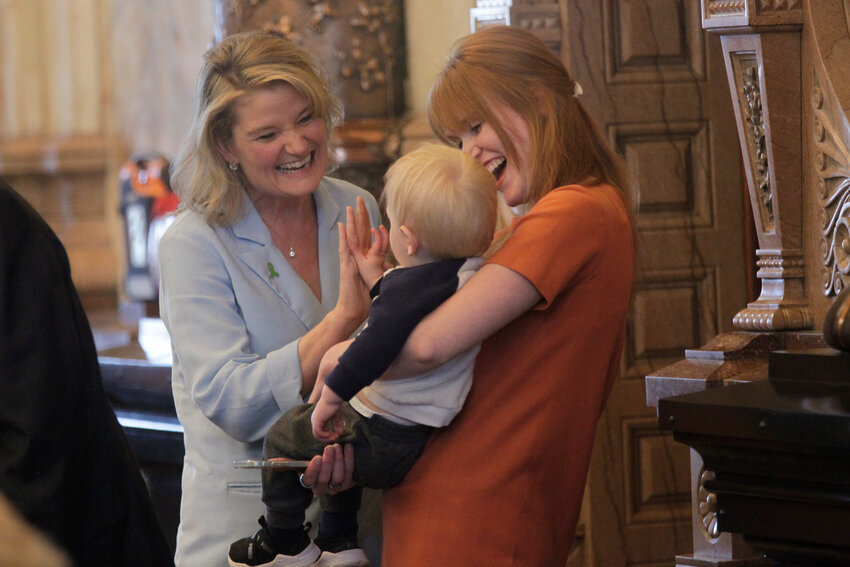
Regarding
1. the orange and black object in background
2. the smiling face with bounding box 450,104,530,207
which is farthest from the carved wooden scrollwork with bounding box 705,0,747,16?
the orange and black object in background

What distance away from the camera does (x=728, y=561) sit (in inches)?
114

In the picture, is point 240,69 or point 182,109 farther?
point 182,109

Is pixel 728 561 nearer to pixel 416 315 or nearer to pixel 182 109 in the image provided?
pixel 416 315

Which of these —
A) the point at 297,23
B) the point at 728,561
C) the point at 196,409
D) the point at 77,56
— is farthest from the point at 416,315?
the point at 77,56

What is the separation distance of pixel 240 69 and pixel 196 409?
0.72 m

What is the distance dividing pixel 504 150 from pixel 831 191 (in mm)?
1171

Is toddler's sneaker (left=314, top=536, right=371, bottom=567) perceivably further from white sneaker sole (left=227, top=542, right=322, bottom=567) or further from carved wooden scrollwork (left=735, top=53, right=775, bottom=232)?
carved wooden scrollwork (left=735, top=53, right=775, bottom=232)

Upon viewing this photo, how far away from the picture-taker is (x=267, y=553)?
224 centimetres

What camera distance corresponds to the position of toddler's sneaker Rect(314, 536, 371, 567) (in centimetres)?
223

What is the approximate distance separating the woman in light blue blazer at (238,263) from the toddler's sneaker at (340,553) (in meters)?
A: 0.22

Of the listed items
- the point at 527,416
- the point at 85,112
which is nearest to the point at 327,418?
the point at 527,416

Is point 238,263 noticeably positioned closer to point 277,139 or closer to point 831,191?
point 277,139

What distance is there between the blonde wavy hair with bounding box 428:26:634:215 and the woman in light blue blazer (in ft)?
1.70

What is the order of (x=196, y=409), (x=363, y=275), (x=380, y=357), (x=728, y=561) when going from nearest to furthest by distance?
(x=380, y=357)
(x=363, y=275)
(x=196, y=409)
(x=728, y=561)
